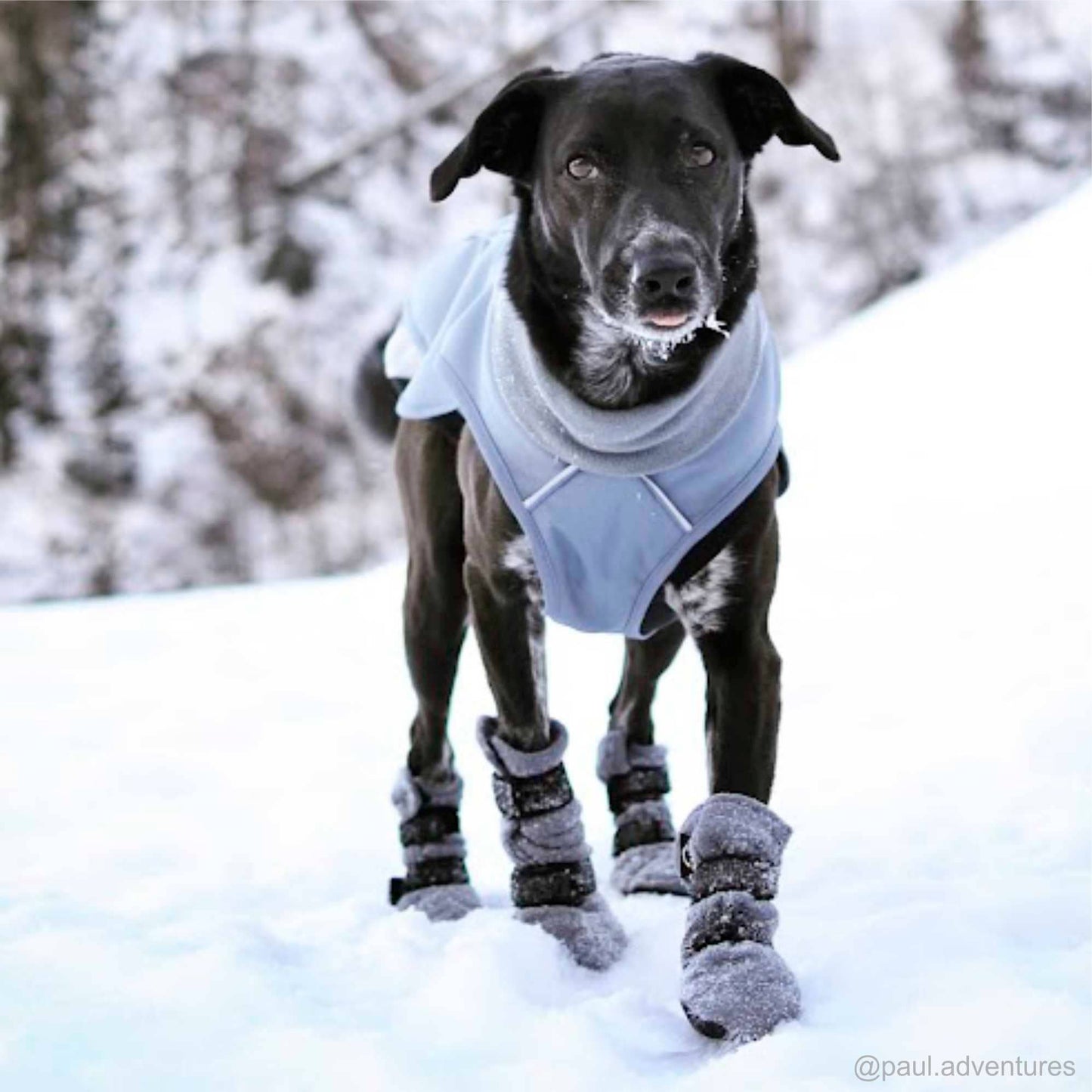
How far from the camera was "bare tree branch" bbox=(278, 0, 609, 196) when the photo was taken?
17.2m

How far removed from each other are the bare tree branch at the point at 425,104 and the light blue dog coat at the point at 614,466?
49.9 feet

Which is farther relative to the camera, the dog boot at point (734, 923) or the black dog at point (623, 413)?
the black dog at point (623, 413)

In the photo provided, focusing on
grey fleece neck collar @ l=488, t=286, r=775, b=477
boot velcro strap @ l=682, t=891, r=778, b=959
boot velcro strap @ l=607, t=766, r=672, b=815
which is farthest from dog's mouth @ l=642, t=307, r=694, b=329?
boot velcro strap @ l=607, t=766, r=672, b=815

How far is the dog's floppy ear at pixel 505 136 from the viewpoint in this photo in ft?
8.50

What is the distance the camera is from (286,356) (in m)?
16.6

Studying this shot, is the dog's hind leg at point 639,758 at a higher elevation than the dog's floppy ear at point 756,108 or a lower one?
lower

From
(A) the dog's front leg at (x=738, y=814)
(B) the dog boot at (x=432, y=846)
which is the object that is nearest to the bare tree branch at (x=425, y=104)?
(B) the dog boot at (x=432, y=846)

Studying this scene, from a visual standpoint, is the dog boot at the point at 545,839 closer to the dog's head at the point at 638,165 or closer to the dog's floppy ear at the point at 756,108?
the dog's head at the point at 638,165

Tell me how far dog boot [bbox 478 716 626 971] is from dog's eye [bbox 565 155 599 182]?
95cm

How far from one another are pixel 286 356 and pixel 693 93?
14455mm

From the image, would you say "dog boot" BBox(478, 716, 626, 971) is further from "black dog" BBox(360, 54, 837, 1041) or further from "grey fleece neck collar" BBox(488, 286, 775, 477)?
"grey fleece neck collar" BBox(488, 286, 775, 477)

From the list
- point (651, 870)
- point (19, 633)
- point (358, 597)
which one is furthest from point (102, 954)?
point (358, 597)

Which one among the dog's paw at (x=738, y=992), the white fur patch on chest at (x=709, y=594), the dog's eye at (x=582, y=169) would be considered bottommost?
the dog's paw at (x=738, y=992)

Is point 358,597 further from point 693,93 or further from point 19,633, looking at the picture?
point 693,93
